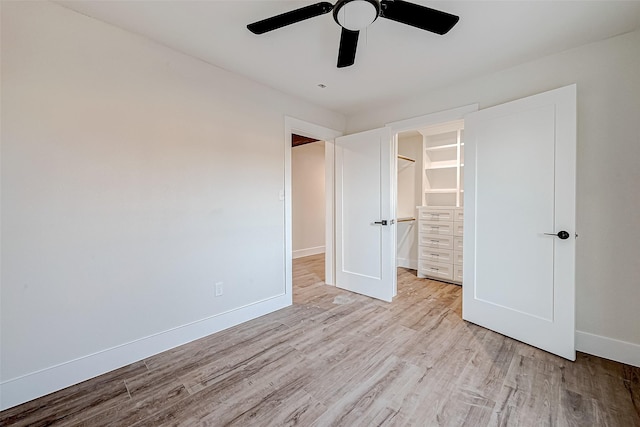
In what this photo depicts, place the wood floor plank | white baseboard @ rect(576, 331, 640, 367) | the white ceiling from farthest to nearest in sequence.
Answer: white baseboard @ rect(576, 331, 640, 367), the white ceiling, the wood floor plank

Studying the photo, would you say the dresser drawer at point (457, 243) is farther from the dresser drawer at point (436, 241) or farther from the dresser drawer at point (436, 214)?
the dresser drawer at point (436, 214)

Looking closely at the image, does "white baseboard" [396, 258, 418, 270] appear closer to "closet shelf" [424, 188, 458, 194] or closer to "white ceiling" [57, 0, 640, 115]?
"closet shelf" [424, 188, 458, 194]

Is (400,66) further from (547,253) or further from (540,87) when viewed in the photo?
(547,253)

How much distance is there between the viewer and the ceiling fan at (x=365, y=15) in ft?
4.52

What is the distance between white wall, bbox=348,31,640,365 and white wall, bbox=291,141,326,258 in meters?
4.06

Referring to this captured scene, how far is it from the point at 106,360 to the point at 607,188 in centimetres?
399

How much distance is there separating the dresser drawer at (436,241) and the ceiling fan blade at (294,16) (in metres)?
3.38

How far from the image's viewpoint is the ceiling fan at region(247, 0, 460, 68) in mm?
1377

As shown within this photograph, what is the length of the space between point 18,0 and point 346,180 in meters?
3.09

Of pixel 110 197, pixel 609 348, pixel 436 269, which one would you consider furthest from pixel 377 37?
pixel 436 269

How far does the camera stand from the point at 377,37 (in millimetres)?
2025

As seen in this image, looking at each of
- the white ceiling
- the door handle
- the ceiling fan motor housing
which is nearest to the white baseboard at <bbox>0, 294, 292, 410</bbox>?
the white ceiling

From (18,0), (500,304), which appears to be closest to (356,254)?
(500,304)

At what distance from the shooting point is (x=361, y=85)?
9.38 ft
